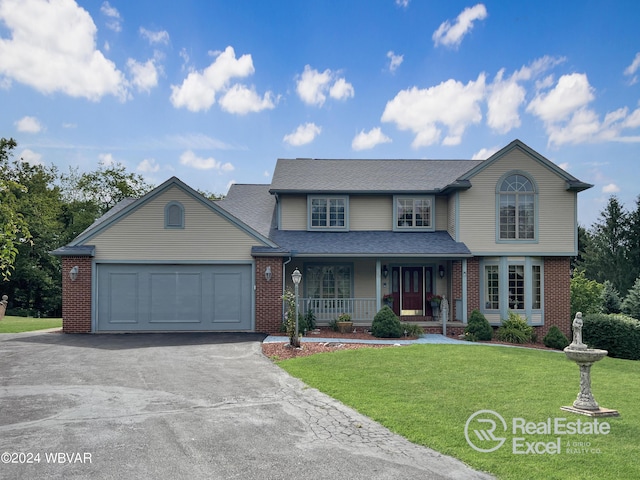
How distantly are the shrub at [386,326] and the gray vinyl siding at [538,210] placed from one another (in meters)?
4.79

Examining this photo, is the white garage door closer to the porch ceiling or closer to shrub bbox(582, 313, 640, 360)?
the porch ceiling

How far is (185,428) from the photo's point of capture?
24.6 ft

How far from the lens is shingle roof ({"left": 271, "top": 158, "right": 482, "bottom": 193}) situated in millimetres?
21844

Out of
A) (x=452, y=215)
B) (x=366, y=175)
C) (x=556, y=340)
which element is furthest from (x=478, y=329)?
(x=366, y=175)

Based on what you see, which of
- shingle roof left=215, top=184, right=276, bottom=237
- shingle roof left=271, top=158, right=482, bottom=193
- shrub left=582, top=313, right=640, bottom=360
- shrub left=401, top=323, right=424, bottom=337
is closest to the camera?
shrub left=401, top=323, right=424, bottom=337

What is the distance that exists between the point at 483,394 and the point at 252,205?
55.4 ft

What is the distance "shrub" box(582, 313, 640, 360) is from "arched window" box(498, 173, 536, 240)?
4.11 meters

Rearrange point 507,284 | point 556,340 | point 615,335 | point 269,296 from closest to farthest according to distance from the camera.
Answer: point 556,340
point 269,296
point 615,335
point 507,284

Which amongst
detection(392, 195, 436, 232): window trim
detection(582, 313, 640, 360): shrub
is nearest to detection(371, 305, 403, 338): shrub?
detection(392, 195, 436, 232): window trim

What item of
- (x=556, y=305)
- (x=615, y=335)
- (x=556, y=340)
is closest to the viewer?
(x=556, y=340)

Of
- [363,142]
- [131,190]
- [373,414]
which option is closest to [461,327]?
[373,414]

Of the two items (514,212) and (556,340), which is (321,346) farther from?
(514,212)

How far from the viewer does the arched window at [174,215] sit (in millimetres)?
18781

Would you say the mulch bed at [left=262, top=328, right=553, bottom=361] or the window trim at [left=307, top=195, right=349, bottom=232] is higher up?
the window trim at [left=307, top=195, right=349, bottom=232]
